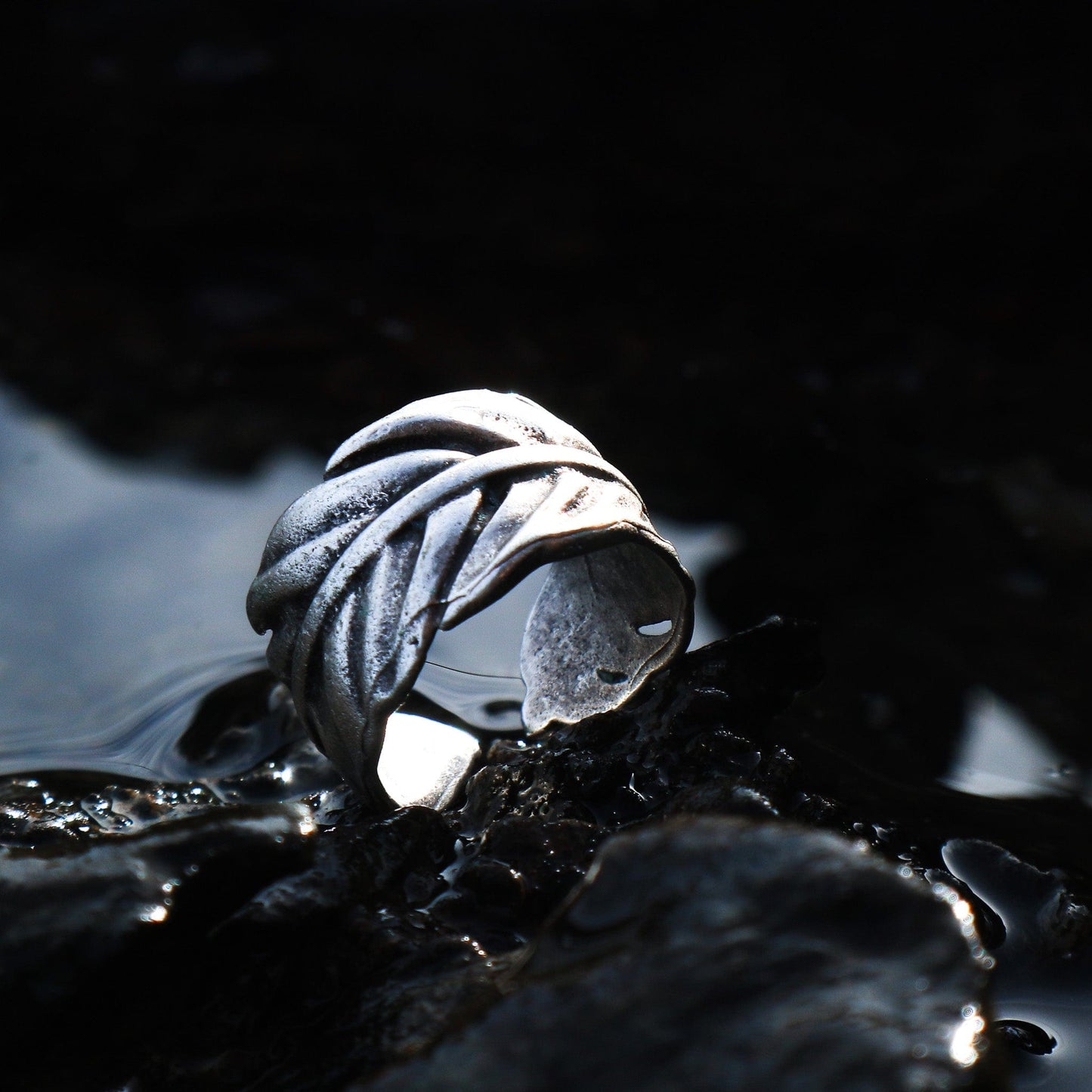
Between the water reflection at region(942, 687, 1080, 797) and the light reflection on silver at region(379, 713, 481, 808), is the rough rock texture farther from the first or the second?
the water reflection at region(942, 687, 1080, 797)

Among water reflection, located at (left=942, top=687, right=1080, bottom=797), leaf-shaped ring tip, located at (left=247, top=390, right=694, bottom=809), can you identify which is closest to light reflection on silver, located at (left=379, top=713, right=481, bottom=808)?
leaf-shaped ring tip, located at (left=247, top=390, right=694, bottom=809)

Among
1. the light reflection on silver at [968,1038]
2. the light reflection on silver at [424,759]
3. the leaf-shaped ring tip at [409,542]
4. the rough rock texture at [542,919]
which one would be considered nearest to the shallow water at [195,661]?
the light reflection on silver at [424,759]

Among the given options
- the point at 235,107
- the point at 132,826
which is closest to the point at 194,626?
the point at 132,826

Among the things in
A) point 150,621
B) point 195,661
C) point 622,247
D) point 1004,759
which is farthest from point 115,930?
point 622,247

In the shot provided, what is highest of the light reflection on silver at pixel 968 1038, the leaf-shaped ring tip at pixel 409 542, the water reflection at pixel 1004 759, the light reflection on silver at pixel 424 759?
the leaf-shaped ring tip at pixel 409 542

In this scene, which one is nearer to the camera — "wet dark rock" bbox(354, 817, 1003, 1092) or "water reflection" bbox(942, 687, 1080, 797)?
"wet dark rock" bbox(354, 817, 1003, 1092)

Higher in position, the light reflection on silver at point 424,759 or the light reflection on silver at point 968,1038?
the light reflection on silver at point 968,1038

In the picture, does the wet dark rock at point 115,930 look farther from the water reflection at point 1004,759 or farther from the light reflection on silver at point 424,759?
the water reflection at point 1004,759

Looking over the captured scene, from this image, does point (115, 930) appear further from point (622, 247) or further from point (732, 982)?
point (622, 247)
